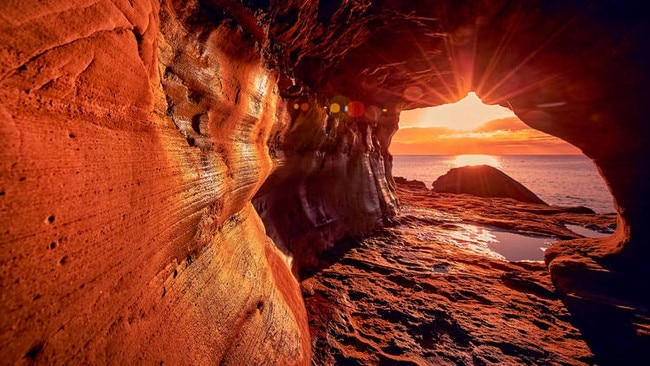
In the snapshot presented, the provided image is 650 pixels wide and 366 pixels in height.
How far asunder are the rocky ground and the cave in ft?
1.47

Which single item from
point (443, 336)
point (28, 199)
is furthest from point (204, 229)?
point (443, 336)

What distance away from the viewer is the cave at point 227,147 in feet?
3.91

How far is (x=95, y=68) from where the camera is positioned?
146cm

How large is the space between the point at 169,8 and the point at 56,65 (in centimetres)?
144

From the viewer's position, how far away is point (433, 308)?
4805mm

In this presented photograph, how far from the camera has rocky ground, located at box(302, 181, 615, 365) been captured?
3805mm

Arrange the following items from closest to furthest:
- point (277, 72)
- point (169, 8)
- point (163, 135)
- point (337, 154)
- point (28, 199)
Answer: point (28, 199) < point (163, 135) < point (169, 8) < point (277, 72) < point (337, 154)

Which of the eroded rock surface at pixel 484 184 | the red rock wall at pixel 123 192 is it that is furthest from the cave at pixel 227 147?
the eroded rock surface at pixel 484 184

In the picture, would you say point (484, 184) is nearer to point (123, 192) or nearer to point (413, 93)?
point (413, 93)

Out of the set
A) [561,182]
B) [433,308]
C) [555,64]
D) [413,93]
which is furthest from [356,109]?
[561,182]

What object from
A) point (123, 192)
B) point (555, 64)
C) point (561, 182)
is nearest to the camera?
point (123, 192)

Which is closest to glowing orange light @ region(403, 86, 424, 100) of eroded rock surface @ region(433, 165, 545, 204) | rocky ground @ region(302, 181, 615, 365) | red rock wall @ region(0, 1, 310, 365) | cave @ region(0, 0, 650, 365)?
cave @ region(0, 0, 650, 365)

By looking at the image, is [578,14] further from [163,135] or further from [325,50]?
[163,135]

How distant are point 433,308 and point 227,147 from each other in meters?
4.40
